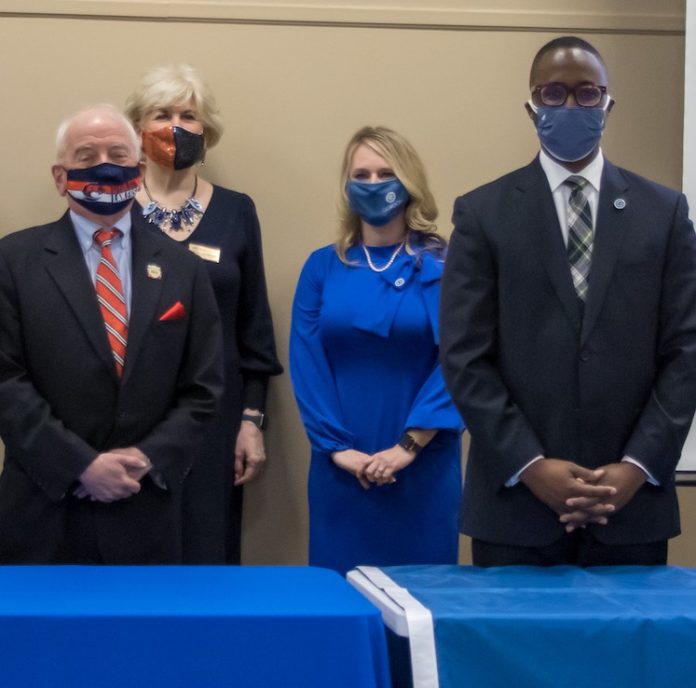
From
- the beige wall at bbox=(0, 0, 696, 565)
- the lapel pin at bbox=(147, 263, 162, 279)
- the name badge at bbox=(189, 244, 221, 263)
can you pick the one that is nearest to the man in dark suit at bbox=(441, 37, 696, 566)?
the lapel pin at bbox=(147, 263, 162, 279)

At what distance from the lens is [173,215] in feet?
11.6

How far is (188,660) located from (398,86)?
2.74 meters

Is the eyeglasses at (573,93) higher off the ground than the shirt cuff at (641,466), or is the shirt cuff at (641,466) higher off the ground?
the eyeglasses at (573,93)

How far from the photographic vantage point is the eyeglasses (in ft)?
8.50

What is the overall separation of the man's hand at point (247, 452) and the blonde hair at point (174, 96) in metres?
0.85

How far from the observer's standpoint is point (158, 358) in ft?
8.78

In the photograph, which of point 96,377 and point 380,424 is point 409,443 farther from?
point 96,377

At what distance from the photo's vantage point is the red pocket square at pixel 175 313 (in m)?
2.70

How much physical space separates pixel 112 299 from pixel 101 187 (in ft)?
0.83

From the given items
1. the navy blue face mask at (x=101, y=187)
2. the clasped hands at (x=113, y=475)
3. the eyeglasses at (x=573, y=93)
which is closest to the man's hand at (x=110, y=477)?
the clasped hands at (x=113, y=475)

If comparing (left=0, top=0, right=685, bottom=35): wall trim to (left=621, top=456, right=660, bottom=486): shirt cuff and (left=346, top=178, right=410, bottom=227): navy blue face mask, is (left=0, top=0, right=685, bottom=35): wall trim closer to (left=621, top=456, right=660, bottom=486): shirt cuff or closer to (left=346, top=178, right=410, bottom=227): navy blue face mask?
(left=346, top=178, right=410, bottom=227): navy blue face mask

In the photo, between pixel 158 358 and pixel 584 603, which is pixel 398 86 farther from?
pixel 584 603

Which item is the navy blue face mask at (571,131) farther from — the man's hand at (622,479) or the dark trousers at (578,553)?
the dark trousers at (578,553)

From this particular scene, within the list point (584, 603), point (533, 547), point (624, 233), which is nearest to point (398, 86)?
point (624, 233)
